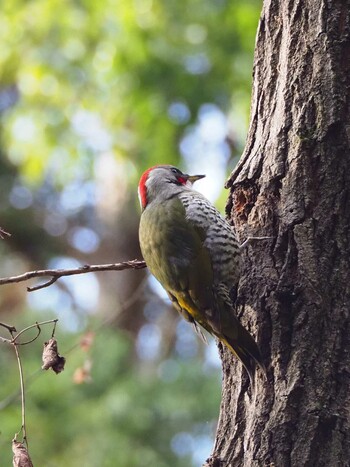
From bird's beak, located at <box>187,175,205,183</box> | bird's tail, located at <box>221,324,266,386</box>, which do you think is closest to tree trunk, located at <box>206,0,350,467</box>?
bird's tail, located at <box>221,324,266,386</box>

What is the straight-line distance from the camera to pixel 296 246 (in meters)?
2.88

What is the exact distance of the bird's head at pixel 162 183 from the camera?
4155mm

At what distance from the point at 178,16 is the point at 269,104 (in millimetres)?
4697

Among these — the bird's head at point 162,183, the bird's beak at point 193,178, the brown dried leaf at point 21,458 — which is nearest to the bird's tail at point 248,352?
the brown dried leaf at point 21,458

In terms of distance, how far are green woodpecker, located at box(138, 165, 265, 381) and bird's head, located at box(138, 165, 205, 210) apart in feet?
0.54

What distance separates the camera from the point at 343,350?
8.89 feet

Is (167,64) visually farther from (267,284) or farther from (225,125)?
(267,284)

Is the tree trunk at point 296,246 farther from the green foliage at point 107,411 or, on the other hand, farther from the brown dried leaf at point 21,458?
the green foliage at point 107,411

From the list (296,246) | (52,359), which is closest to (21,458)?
(52,359)

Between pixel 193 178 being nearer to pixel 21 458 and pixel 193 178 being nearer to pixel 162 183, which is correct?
pixel 162 183

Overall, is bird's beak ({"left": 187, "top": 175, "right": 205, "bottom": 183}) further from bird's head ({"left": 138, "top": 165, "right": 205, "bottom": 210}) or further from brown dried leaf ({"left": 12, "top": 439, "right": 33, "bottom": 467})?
brown dried leaf ({"left": 12, "top": 439, "right": 33, "bottom": 467})

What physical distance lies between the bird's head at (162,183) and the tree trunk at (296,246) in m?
0.88

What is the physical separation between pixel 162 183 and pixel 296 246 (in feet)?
5.03

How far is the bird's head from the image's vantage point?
13.6 feet
